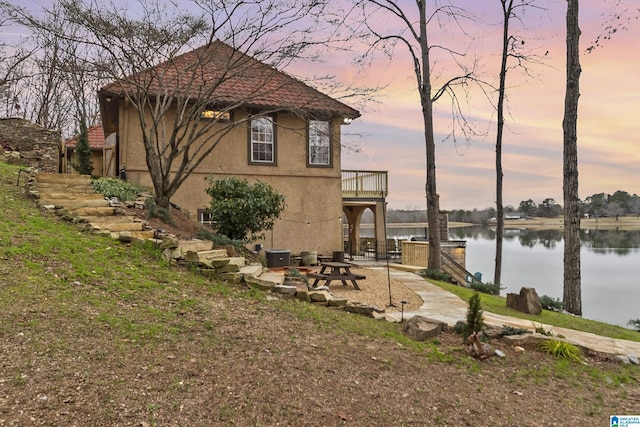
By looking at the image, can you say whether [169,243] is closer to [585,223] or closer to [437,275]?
[437,275]

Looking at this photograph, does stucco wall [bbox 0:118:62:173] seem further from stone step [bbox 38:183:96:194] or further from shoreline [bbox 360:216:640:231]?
shoreline [bbox 360:216:640:231]

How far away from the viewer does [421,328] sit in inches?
211

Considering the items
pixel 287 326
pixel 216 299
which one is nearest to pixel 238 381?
pixel 287 326

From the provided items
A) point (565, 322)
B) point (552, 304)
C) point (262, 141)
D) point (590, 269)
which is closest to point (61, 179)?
point (262, 141)

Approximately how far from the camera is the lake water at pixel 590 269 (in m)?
14.5

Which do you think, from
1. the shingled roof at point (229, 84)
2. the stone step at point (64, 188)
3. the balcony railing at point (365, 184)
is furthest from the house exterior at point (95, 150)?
the balcony railing at point (365, 184)

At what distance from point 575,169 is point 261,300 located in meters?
8.81

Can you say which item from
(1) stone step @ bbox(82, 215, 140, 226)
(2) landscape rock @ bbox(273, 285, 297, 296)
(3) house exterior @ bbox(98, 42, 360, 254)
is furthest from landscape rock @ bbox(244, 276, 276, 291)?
(3) house exterior @ bbox(98, 42, 360, 254)

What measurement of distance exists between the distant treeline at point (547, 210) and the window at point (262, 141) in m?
11.1

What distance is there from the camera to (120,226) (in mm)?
7488

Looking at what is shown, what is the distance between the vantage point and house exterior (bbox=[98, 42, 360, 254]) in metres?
A: 12.8

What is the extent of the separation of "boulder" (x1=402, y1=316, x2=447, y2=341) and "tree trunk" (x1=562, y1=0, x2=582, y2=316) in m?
Result: 6.20

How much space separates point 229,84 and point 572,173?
10887 mm

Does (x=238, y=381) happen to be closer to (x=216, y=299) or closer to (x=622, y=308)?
(x=216, y=299)
